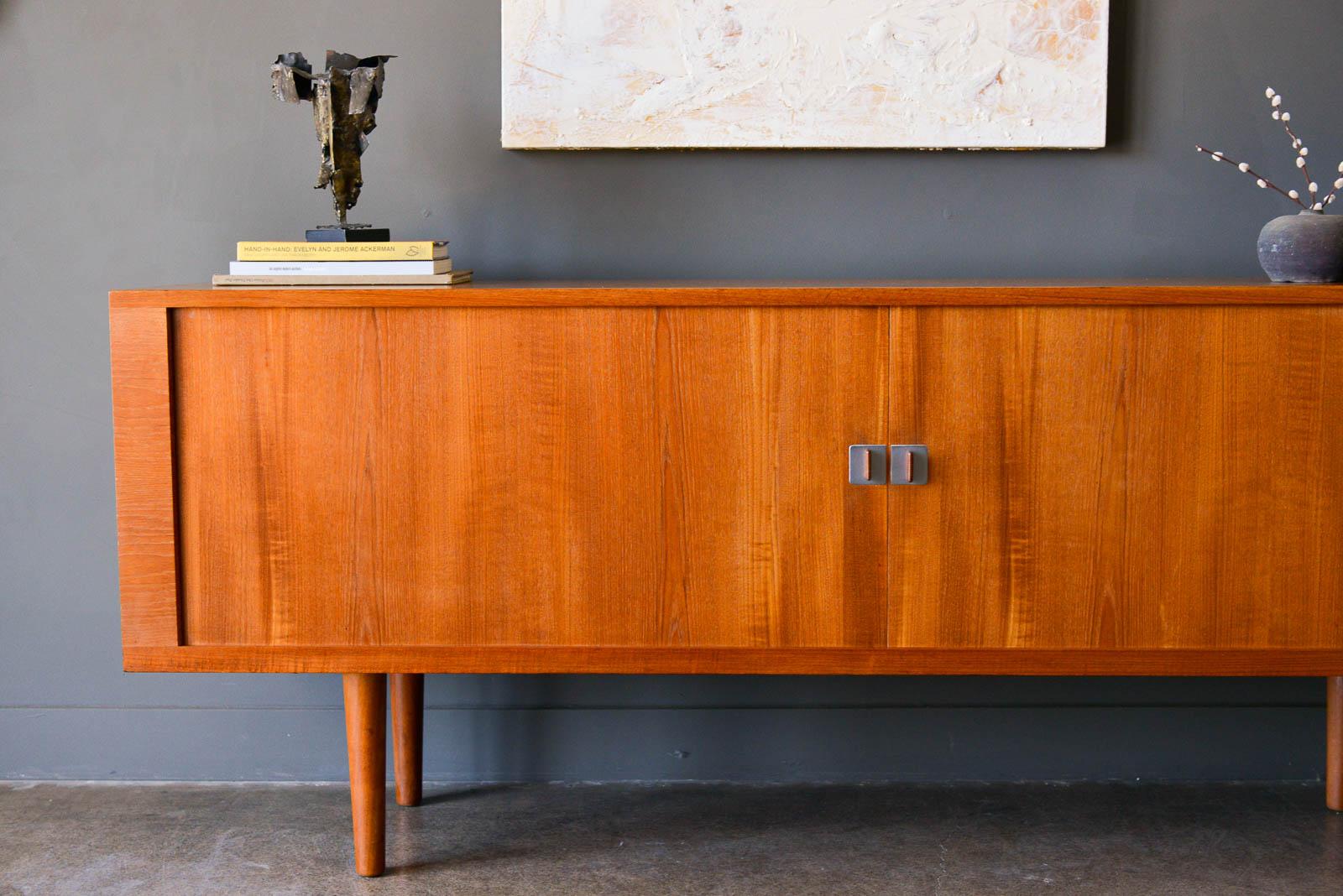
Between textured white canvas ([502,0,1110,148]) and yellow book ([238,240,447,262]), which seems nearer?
yellow book ([238,240,447,262])

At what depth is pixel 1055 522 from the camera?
5.40 ft

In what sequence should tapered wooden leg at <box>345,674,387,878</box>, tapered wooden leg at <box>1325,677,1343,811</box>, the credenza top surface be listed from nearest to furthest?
the credenza top surface < tapered wooden leg at <box>345,674,387,878</box> < tapered wooden leg at <box>1325,677,1343,811</box>

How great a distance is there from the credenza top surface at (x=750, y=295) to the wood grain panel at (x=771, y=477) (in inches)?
0.9

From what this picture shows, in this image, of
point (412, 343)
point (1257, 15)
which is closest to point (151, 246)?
point (412, 343)

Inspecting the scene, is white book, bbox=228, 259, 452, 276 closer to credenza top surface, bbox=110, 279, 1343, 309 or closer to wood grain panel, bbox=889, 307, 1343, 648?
credenza top surface, bbox=110, 279, 1343, 309

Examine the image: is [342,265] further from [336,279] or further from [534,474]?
[534,474]

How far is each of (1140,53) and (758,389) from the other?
3.25ft

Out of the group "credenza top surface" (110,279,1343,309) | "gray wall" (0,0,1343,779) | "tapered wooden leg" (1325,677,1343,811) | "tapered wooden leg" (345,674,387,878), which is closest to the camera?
"credenza top surface" (110,279,1343,309)

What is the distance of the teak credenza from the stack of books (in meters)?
0.05

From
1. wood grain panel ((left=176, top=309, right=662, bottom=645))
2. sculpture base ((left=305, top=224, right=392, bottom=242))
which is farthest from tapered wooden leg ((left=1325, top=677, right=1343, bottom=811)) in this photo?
sculpture base ((left=305, top=224, right=392, bottom=242))

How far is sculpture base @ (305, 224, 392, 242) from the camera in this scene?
1.79 meters

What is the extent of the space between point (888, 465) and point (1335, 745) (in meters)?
0.97

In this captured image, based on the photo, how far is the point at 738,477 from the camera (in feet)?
5.43

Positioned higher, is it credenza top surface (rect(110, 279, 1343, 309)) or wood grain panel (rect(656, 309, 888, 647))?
credenza top surface (rect(110, 279, 1343, 309))
